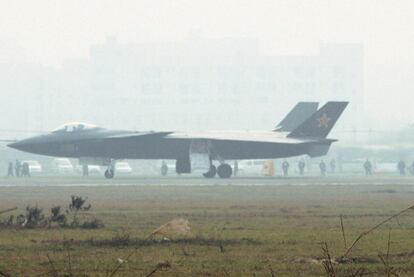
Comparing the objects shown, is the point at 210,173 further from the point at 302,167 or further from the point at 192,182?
the point at 302,167

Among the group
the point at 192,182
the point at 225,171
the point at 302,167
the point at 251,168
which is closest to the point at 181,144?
the point at 225,171

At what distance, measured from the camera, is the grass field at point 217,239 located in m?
15.7

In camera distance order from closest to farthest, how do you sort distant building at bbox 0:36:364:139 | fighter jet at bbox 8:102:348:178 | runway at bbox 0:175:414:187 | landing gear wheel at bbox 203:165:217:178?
1. runway at bbox 0:175:414:187
2. fighter jet at bbox 8:102:348:178
3. landing gear wheel at bbox 203:165:217:178
4. distant building at bbox 0:36:364:139

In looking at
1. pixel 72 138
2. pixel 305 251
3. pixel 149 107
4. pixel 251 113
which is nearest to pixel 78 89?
pixel 149 107

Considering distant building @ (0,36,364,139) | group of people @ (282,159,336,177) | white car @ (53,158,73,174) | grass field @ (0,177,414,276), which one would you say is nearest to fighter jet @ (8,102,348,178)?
group of people @ (282,159,336,177)

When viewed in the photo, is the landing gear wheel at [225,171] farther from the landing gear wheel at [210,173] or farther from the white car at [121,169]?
the white car at [121,169]

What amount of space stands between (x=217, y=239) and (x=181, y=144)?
47.4 m

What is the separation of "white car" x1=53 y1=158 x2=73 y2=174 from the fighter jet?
41046 mm

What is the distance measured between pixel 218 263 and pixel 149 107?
15489 cm

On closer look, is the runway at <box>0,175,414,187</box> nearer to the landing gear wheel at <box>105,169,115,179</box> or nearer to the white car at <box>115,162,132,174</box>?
the landing gear wheel at <box>105,169,115,179</box>

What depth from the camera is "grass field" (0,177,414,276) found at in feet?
51.5

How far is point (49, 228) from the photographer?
2328 cm

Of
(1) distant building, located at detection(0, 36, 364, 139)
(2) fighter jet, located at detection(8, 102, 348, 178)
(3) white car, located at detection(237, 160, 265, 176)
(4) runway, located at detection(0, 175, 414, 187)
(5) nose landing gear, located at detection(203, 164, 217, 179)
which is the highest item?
(1) distant building, located at detection(0, 36, 364, 139)

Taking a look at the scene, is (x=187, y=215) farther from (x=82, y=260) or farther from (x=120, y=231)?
(x=82, y=260)
